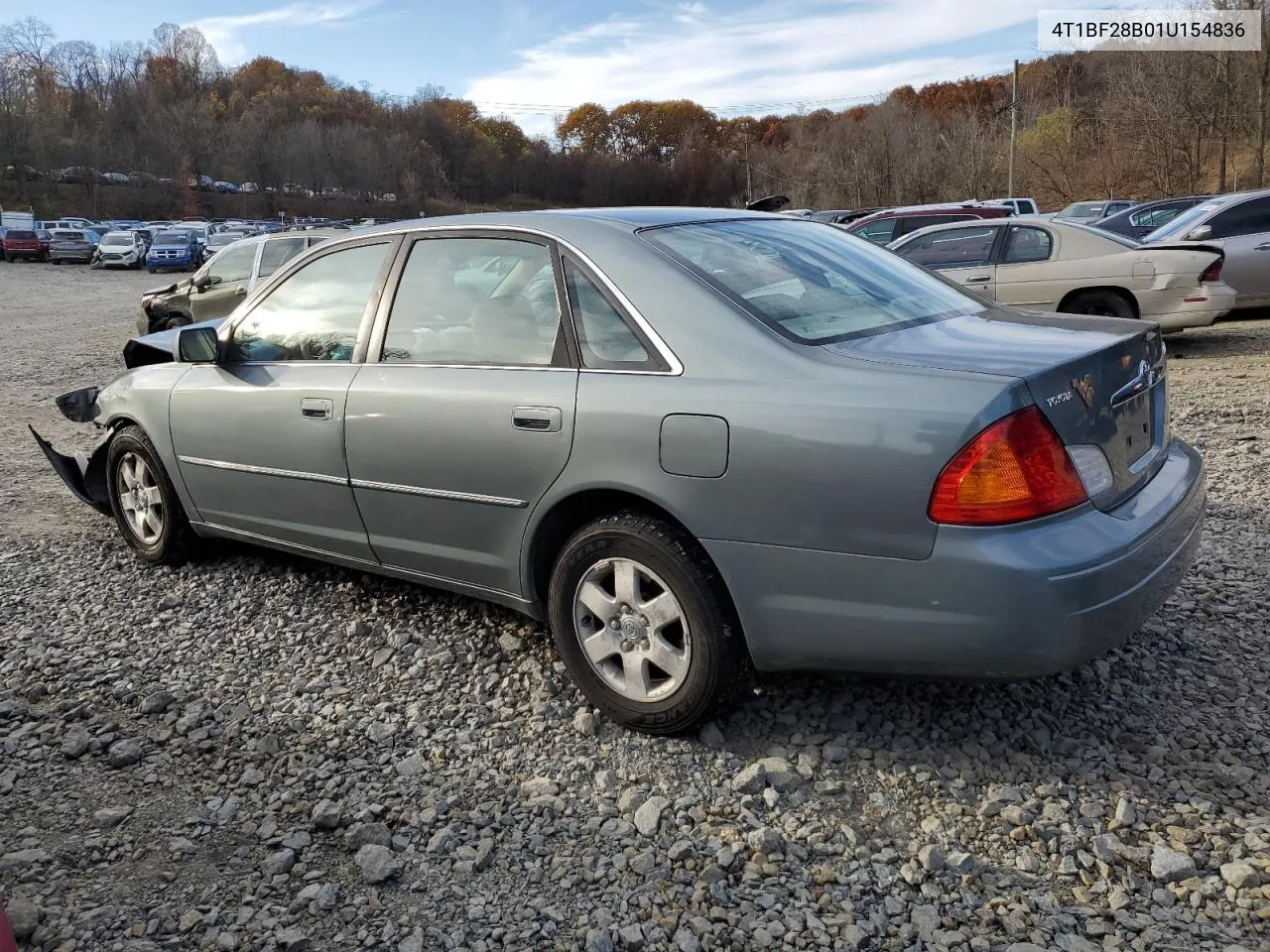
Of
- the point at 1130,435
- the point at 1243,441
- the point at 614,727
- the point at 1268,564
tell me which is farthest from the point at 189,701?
the point at 1243,441

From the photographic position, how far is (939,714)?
324 cm

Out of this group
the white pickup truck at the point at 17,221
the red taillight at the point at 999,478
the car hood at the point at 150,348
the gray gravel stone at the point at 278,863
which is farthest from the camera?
the white pickup truck at the point at 17,221

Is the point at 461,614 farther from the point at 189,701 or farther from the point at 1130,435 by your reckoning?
the point at 1130,435

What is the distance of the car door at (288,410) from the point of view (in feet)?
12.9

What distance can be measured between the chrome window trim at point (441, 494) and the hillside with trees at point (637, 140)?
41588 mm

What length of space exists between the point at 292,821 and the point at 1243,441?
19.3 feet

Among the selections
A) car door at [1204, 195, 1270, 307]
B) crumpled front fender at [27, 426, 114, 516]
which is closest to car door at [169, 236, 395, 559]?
crumpled front fender at [27, 426, 114, 516]

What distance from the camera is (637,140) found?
11300 centimetres

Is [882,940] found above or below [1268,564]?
below

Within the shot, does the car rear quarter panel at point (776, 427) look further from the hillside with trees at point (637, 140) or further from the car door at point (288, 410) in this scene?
the hillside with trees at point (637, 140)

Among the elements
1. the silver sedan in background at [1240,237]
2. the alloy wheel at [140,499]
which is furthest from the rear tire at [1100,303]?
the alloy wheel at [140,499]

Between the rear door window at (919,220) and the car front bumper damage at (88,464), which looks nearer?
the car front bumper damage at (88,464)

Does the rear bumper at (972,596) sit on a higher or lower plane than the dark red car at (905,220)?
lower

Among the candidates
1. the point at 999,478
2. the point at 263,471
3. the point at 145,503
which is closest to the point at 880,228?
the point at 145,503
